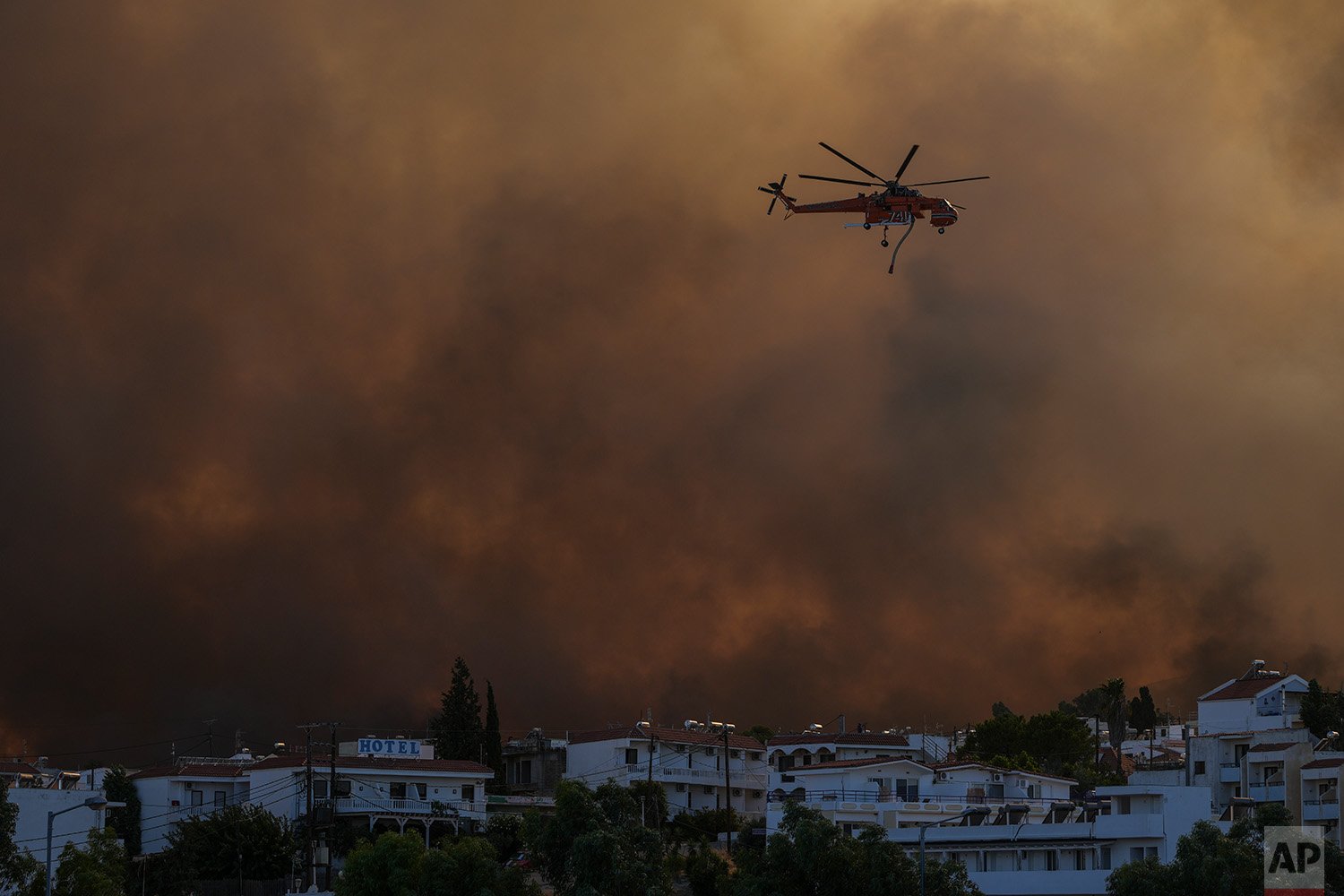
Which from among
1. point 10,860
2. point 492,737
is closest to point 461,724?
point 492,737

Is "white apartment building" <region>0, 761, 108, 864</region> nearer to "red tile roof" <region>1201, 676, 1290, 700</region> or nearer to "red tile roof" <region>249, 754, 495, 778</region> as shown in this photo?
"red tile roof" <region>249, 754, 495, 778</region>

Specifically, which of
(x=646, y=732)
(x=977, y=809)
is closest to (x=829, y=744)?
(x=646, y=732)

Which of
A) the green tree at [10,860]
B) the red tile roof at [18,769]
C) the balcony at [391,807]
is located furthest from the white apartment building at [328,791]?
the green tree at [10,860]

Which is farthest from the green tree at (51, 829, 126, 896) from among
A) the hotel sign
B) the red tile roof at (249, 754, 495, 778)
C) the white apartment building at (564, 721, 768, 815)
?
the white apartment building at (564, 721, 768, 815)

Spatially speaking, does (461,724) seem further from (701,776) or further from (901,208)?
(901,208)

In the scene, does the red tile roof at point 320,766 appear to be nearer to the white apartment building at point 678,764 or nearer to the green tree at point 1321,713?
the white apartment building at point 678,764
